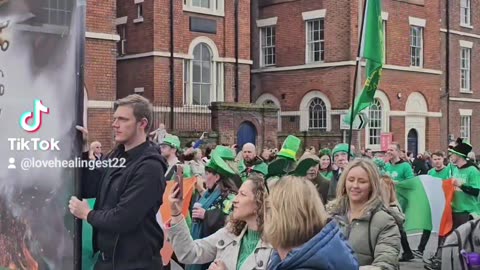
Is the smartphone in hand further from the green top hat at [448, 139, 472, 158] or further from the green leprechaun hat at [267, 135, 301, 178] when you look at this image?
the green top hat at [448, 139, 472, 158]

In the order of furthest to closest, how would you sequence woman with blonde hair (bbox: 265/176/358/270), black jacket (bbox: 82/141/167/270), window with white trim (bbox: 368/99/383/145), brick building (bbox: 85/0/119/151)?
1. window with white trim (bbox: 368/99/383/145)
2. brick building (bbox: 85/0/119/151)
3. black jacket (bbox: 82/141/167/270)
4. woman with blonde hair (bbox: 265/176/358/270)

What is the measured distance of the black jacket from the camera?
405 centimetres

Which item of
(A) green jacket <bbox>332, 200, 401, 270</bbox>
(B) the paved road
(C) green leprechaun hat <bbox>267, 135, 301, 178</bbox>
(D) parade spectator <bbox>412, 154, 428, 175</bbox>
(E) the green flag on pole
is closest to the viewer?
(A) green jacket <bbox>332, 200, 401, 270</bbox>

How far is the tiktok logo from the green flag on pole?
5.77m

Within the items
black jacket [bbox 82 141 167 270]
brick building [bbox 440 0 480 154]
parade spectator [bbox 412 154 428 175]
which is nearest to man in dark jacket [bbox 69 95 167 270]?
black jacket [bbox 82 141 167 270]

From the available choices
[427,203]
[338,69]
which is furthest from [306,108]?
[427,203]

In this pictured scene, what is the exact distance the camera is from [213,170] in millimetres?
6160

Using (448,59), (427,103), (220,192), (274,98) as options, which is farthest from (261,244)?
(448,59)

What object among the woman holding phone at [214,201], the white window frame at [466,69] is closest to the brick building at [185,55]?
the white window frame at [466,69]

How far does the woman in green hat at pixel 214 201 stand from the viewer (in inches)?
235

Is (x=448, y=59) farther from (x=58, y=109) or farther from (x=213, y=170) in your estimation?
(x=58, y=109)

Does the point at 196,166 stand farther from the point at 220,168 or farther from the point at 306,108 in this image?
the point at 306,108

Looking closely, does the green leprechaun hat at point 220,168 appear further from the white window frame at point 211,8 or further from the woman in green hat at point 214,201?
the white window frame at point 211,8

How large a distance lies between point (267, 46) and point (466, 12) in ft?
39.8
